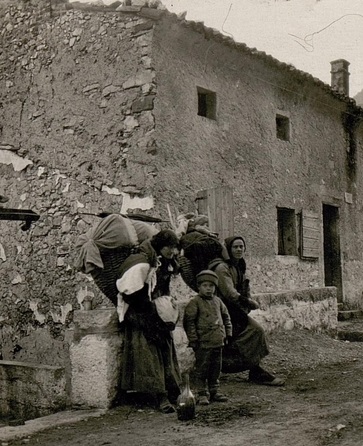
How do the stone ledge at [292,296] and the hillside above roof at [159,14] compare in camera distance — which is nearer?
the hillside above roof at [159,14]

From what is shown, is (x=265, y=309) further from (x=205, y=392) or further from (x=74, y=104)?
(x=74, y=104)

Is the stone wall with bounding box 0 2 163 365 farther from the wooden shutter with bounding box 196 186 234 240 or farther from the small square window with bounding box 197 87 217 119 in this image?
the small square window with bounding box 197 87 217 119

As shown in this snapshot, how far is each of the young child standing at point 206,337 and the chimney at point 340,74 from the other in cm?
1011

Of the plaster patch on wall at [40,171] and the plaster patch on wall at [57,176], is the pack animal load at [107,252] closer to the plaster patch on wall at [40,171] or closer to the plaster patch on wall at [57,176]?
the plaster patch on wall at [57,176]

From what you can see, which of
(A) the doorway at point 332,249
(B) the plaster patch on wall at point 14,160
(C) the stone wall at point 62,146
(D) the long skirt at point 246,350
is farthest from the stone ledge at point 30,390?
(A) the doorway at point 332,249

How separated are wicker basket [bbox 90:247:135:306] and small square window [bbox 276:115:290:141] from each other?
605cm

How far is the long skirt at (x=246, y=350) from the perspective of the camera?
232 inches

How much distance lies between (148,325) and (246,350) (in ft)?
4.27

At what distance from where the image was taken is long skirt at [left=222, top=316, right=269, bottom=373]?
5895mm

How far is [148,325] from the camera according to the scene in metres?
5.05

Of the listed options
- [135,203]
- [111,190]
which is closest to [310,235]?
[135,203]

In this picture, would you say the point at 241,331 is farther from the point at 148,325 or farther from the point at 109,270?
Answer: the point at 109,270

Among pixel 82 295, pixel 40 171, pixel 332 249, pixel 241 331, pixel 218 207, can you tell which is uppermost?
pixel 40 171

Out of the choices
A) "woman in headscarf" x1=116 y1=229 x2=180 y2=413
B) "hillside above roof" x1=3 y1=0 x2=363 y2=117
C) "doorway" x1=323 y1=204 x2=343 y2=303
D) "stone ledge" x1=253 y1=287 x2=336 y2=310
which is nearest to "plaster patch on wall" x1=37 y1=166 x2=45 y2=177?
"hillside above roof" x1=3 y1=0 x2=363 y2=117
